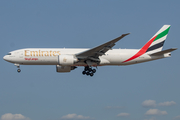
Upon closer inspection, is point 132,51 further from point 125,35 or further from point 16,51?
point 16,51

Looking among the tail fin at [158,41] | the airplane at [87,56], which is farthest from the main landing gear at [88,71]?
the tail fin at [158,41]

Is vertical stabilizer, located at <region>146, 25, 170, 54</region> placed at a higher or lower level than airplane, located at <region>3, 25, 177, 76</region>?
higher

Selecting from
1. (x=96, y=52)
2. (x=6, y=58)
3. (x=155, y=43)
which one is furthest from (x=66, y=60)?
(x=155, y=43)

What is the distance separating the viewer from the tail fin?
39.6 meters

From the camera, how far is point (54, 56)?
3691 centimetres

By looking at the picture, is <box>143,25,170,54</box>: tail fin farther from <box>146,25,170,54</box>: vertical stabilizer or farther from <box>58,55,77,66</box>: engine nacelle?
<box>58,55,77,66</box>: engine nacelle

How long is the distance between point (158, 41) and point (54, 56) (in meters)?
13.5

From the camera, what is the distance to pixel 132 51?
127ft

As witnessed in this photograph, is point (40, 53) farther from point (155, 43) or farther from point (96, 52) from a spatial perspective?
point (155, 43)

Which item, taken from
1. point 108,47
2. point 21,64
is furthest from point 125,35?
point 21,64

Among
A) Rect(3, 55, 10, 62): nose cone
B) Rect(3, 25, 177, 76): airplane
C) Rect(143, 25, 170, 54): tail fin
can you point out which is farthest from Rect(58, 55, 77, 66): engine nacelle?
Rect(143, 25, 170, 54): tail fin

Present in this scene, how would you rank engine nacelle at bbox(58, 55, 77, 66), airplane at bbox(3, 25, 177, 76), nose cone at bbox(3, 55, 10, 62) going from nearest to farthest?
engine nacelle at bbox(58, 55, 77, 66) → airplane at bbox(3, 25, 177, 76) → nose cone at bbox(3, 55, 10, 62)

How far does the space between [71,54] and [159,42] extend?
1155cm

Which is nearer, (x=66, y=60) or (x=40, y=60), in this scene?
(x=66, y=60)
